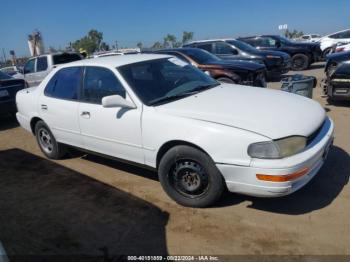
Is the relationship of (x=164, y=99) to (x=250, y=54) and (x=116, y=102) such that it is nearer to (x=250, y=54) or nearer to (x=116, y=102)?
(x=116, y=102)

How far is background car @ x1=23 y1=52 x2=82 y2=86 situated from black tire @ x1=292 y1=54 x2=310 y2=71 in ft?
30.7

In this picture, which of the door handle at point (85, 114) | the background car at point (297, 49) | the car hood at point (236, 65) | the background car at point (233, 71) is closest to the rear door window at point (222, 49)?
the background car at point (297, 49)

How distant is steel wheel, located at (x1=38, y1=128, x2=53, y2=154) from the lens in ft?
18.4

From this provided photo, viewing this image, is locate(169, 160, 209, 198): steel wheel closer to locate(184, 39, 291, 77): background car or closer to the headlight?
the headlight

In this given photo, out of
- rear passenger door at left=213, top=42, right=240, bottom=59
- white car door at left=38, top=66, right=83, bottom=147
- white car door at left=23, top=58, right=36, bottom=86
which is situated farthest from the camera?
white car door at left=23, top=58, right=36, bottom=86

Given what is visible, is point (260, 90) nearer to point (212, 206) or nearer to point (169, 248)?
point (212, 206)

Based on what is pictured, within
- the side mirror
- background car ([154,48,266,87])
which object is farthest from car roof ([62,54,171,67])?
background car ([154,48,266,87])

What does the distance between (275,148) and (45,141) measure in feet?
13.0

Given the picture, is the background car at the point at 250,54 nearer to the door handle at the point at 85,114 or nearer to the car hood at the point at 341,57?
the car hood at the point at 341,57

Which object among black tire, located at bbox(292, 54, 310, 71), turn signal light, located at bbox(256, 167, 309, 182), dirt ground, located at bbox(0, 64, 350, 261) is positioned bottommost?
dirt ground, located at bbox(0, 64, 350, 261)

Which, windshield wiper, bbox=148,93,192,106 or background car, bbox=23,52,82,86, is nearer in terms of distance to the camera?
windshield wiper, bbox=148,93,192,106

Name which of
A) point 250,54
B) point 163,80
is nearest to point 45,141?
point 163,80

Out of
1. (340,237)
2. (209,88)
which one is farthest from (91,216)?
(340,237)

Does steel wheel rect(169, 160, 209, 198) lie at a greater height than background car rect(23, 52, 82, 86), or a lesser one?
lesser
